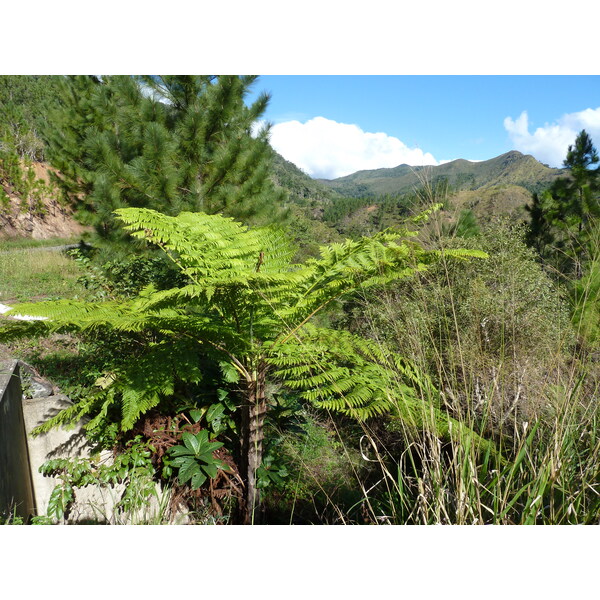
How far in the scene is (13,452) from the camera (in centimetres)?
162

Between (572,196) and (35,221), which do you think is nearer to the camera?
(572,196)

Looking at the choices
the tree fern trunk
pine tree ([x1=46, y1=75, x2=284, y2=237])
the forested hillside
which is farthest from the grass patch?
the tree fern trunk

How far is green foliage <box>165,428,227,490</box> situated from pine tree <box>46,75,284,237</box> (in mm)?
2511

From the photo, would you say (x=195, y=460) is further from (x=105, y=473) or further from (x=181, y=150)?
(x=181, y=150)

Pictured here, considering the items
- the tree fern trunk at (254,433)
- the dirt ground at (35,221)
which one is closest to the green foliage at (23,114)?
the dirt ground at (35,221)

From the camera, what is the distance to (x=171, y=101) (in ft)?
13.1

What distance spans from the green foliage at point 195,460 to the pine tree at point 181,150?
251 centimetres

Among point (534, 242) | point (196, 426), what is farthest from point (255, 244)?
point (534, 242)

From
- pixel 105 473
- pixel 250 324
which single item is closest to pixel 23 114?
pixel 105 473

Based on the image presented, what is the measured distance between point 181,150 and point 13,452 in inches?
120

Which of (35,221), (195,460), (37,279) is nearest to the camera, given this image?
(195,460)

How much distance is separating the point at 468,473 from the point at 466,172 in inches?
56.5

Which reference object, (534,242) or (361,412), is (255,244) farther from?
(534,242)

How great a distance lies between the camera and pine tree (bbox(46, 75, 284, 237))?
3.65 metres
